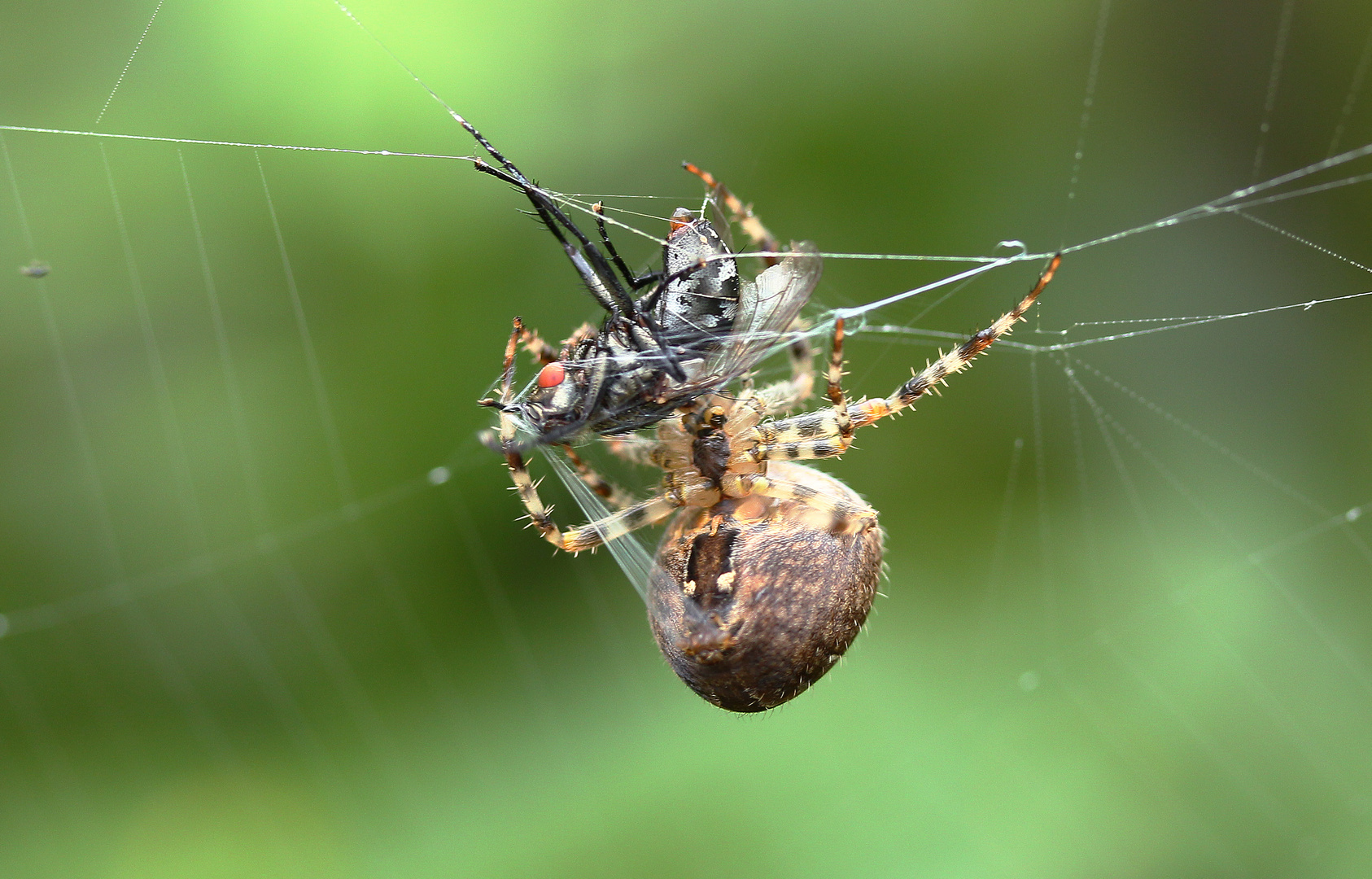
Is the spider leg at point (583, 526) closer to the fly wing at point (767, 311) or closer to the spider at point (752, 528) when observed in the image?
the spider at point (752, 528)

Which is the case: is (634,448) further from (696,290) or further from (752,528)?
(696,290)

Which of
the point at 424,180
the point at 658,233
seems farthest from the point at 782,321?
the point at 424,180

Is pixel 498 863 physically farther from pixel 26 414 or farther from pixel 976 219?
pixel 976 219

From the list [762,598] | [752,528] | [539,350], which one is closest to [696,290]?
[539,350]

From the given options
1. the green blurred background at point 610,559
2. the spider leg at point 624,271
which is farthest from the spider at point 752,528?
the green blurred background at point 610,559

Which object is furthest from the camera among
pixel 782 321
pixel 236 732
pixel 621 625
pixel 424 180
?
pixel 621 625

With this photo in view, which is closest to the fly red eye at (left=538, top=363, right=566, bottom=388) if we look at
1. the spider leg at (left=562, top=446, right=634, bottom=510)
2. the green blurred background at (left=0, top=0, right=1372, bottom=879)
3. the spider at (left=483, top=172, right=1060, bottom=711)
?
the spider at (left=483, top=172, right=1060, bottom=711)
